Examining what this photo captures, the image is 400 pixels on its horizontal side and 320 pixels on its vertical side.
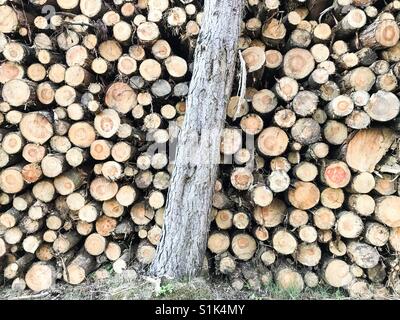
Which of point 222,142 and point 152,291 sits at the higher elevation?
point 222,142

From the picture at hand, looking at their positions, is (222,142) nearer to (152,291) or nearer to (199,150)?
(199,150)

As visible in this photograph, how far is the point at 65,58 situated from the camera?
3043mm

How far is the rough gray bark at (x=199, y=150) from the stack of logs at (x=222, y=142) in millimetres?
171

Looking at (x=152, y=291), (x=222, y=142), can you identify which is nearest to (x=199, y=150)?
(x=222, y=142)

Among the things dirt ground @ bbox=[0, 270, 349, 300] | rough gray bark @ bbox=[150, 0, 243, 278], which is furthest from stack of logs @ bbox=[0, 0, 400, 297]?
rough gray bark @ bbox=[150, 0, 243, 278]

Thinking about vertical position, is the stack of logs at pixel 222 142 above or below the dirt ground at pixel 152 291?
above

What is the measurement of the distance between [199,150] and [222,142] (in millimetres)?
213

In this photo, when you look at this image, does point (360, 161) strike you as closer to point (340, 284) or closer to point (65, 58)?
point (340, 284)

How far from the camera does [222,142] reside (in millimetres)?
2801

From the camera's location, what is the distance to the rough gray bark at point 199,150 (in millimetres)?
2672

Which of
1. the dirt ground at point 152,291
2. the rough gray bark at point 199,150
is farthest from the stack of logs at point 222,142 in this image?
the rough gray bark at point 199,150

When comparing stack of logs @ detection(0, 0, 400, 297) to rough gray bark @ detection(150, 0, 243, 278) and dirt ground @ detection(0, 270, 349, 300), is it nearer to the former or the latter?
dirt ground @ detection(0, 270, 349, 300)

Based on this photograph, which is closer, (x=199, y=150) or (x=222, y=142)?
(x=199, y=150)

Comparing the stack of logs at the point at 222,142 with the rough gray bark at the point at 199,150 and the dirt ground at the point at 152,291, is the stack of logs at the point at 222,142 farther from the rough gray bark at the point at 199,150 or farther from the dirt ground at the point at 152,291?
the rough gray bark at the point at 199,150
